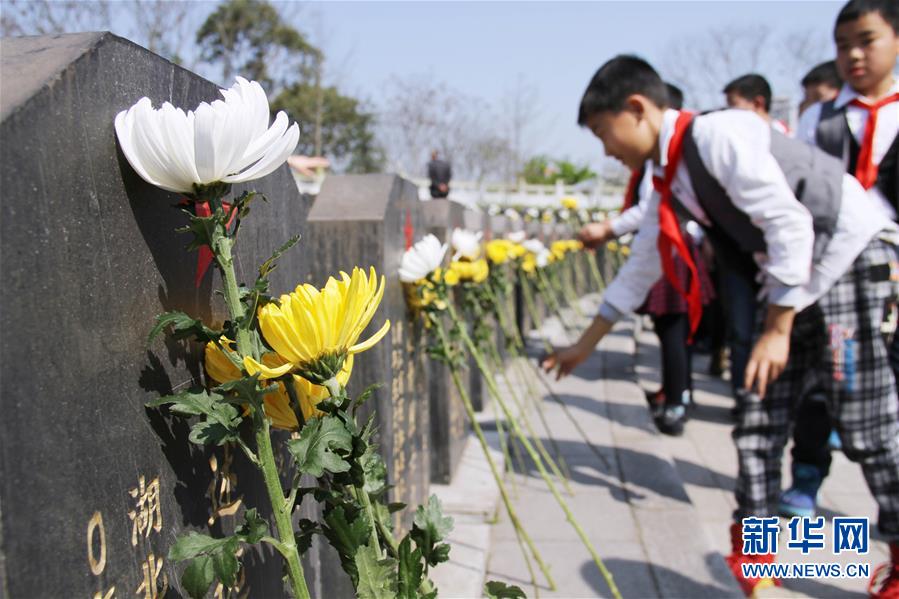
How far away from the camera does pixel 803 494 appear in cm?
336

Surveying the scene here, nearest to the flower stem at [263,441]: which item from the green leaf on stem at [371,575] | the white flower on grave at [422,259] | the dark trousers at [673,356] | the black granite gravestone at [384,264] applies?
the green leaf on stem at [371,575]

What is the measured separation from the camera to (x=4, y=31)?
36.4 feet

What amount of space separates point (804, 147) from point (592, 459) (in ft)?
7.41

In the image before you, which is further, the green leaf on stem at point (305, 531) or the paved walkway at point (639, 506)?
the paved walkway at point (639, 506)

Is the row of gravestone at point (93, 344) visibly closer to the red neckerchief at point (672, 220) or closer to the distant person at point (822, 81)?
the red neckerchief at point (672, 220)

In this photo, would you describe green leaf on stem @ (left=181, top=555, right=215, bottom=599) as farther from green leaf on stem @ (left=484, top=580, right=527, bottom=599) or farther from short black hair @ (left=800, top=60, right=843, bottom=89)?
short black hair @ (left=800, top=60, right=843, bottom=89)

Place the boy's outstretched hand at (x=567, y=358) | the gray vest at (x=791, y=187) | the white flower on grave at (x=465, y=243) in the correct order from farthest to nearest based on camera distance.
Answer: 1. the white flower on grave at (x=465, y=243)
2. the boy's outstretched hand at (x=567, y=358)
3. the gray vest at (x=791, y=187)

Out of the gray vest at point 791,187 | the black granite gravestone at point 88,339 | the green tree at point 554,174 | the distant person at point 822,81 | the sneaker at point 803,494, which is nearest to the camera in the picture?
the black granite gravestone at point 88,339

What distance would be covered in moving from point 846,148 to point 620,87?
1016mm

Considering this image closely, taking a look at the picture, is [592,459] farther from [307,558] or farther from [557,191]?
[557,191]

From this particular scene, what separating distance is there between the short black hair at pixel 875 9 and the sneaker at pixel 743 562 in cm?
183

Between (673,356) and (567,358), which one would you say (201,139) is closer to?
(567,358)

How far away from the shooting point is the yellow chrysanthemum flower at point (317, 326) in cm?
100

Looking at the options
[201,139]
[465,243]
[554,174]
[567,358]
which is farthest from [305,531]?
[554,174]
